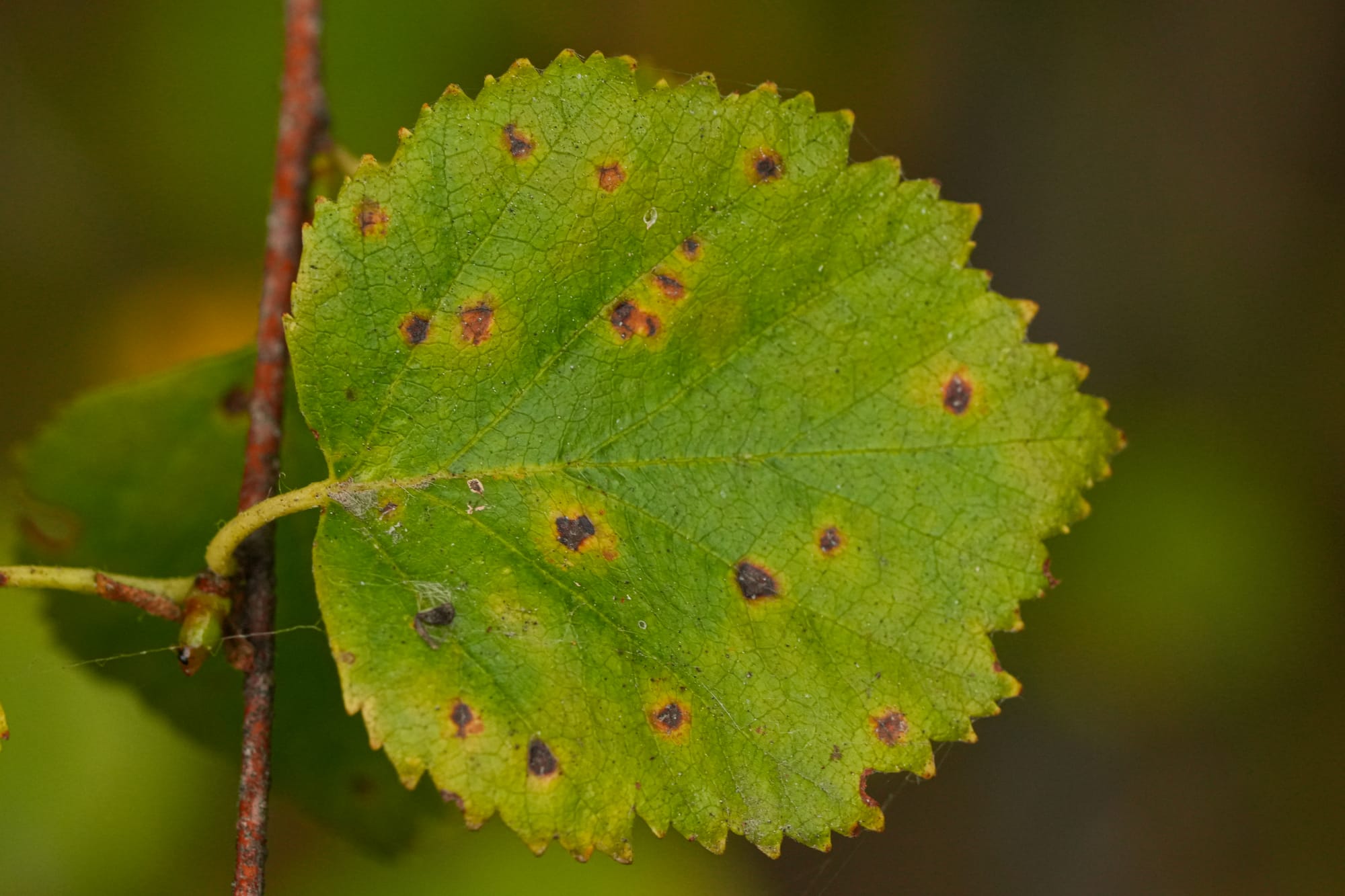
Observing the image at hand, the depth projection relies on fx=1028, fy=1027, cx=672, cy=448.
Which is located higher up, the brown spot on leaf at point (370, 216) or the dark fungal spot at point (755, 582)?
the brown spot on leaf at point (370, 216)

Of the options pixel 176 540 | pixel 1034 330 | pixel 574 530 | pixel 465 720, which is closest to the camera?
pixel 465 720

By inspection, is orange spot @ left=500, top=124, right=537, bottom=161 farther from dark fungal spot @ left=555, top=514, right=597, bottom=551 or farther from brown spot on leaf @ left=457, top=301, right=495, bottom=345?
dark fungal spot @ left=555, top=514, right=597, bottom=551

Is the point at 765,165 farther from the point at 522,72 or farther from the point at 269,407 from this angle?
the point at 269,407

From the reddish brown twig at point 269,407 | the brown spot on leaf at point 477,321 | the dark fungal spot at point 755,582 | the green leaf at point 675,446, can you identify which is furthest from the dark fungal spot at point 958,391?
the reddish brown twig at point 269,407

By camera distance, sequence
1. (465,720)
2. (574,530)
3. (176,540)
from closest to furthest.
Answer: (465,720), (574,530), (176,540)

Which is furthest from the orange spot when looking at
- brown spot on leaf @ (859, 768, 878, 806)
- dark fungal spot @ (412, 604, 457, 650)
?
brown spot on leaf @ (859, 768, 878, 806)

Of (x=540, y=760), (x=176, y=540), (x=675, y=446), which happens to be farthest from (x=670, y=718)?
(x=176, y=540)

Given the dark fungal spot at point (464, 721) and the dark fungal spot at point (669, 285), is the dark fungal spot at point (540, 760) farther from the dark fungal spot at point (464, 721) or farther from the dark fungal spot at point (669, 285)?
the dark fungal spot at point (669, 285)
